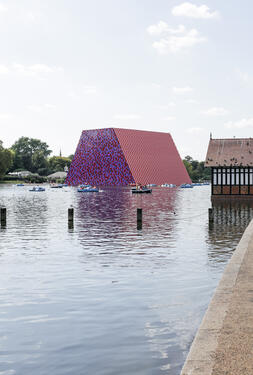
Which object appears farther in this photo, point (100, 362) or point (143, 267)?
point (143, 267)

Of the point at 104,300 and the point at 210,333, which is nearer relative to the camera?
the point at 210,333

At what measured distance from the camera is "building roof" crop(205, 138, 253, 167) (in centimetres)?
5528

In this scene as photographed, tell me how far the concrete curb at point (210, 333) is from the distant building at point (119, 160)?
136 metres

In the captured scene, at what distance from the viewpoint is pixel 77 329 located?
8.80 m

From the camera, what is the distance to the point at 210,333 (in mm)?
6836

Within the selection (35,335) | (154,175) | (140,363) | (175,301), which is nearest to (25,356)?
(35,335)

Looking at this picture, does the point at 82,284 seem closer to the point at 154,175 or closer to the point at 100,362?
the point at 100,362

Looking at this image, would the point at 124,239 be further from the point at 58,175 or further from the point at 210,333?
the point at 58,175

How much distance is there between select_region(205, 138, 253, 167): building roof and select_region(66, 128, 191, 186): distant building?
88.3 meters

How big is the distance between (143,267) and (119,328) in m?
5.97

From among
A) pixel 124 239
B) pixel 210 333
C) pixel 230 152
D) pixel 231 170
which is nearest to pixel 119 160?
pixel 230 152

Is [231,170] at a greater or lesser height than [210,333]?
greater

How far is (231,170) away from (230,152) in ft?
7.52

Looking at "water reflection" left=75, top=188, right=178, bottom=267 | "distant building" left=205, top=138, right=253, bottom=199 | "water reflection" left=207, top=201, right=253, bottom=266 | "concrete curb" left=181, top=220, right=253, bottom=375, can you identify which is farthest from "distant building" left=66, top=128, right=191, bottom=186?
"concrete curb" left=181, top=220, right=253, bottom=375
